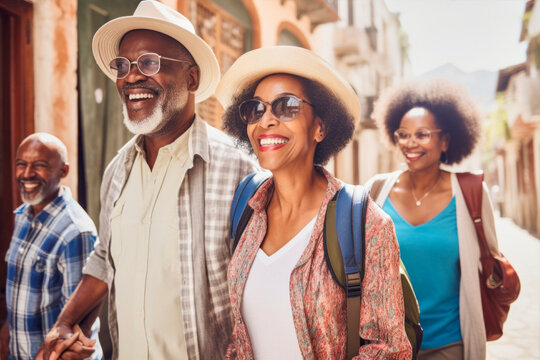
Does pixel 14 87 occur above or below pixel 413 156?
above

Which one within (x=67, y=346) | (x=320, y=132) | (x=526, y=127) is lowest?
(x=67, y=346)

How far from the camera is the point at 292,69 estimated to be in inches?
76.9

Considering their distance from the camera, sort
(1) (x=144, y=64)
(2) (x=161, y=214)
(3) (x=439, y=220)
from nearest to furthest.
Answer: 1. (2) (x=161, y=214)
2. (1) (x=144, y=64)
3. (3) (x=439, y=220)

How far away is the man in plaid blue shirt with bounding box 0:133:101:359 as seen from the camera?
9.32 feet

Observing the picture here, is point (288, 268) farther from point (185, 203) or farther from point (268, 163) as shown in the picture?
point (185, 203)

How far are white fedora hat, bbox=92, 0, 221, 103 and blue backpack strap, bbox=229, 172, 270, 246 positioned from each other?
0.80 metres

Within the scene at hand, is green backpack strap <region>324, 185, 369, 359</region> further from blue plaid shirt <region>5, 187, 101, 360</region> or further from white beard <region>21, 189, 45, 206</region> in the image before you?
white beard <region>21, 189, 45, 206</region>

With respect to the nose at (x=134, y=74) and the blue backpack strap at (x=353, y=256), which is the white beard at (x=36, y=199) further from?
the blue backpack strap at (x=353, y=256)

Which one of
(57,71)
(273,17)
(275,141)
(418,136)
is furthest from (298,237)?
(273,17)

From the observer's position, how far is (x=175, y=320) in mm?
2072

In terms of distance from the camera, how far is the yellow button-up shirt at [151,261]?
81.6 inches

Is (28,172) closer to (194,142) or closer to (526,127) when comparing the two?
(194,142)

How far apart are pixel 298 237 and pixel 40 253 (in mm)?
1980

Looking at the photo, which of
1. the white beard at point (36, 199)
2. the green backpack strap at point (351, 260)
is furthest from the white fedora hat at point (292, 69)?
the white beard at point (36, 199)
